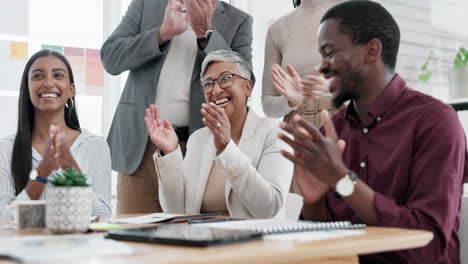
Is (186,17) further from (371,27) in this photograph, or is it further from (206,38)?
(371,27)

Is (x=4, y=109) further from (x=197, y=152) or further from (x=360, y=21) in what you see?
(x=360, y=21)

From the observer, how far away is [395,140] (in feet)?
5.52

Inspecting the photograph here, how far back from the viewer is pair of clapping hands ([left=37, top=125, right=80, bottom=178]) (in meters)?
2.05

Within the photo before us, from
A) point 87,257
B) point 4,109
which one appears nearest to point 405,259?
point 87,257

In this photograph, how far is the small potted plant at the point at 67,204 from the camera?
56.1 inches

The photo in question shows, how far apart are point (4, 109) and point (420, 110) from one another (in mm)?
3323

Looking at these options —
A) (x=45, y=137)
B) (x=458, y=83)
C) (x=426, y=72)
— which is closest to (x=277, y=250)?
(x=45, y=137)

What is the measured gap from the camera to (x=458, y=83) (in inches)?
115

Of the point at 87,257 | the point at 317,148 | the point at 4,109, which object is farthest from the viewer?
the point at 4,109

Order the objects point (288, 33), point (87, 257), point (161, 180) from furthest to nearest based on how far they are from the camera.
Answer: point (288, 33) → point (161, 180) → point (87, 257)

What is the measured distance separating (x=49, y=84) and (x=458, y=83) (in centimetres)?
197

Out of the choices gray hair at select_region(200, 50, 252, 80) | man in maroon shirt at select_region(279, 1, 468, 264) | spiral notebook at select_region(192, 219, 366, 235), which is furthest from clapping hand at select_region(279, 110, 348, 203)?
gray hair at select_region(200, 50, 252, 80)

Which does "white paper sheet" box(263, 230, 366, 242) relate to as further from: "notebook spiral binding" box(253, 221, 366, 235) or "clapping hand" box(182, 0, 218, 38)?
"clapping hand" box(182, 0, 218, 38)

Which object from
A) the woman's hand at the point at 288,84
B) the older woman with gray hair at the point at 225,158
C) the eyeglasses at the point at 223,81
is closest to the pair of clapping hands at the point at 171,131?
the older woman with gray hair at the point at 225,158
